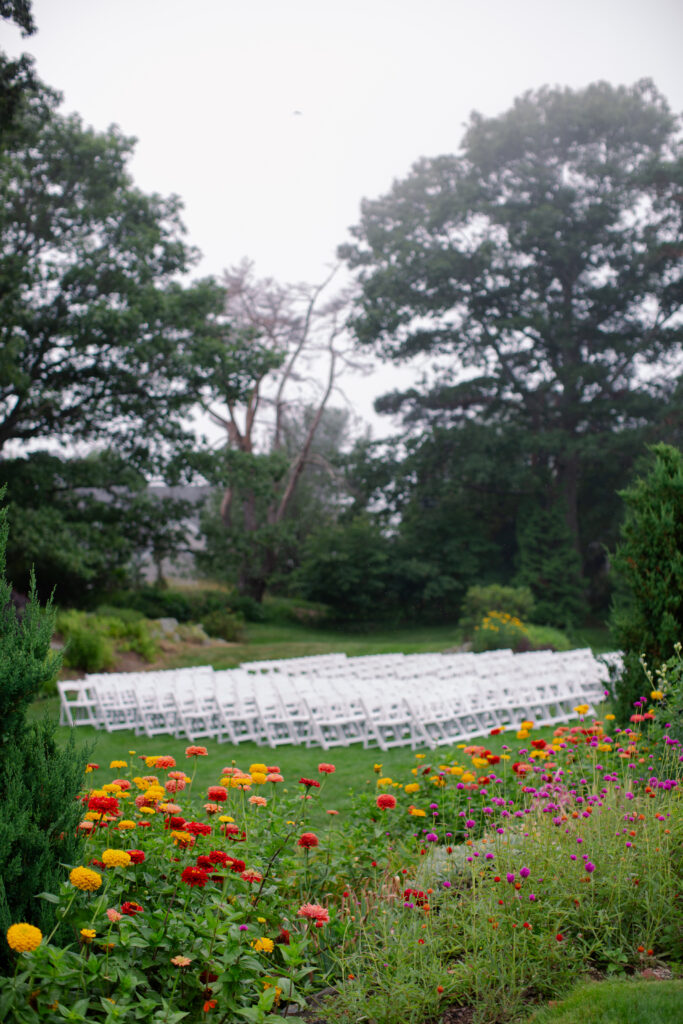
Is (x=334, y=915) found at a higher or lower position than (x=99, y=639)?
higher

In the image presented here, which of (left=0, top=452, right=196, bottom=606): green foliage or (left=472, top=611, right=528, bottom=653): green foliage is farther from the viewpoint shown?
(left=472, top=611, right=528, bottom=653): green foliage

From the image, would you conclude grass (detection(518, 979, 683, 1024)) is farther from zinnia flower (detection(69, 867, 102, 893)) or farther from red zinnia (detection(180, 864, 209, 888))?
zinnia flower (detection(69, 867, 102, 893))

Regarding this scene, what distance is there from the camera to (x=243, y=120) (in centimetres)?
1888

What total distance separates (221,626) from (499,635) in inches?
343

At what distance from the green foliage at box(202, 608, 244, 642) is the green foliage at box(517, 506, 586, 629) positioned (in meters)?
11.0

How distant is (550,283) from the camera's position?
2959 cm

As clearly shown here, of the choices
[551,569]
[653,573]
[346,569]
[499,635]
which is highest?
[653,573]

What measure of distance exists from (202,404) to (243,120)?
757cm

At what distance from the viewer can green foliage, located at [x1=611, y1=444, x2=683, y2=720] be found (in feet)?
19.7

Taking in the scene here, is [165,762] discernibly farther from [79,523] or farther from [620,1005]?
[79,523]

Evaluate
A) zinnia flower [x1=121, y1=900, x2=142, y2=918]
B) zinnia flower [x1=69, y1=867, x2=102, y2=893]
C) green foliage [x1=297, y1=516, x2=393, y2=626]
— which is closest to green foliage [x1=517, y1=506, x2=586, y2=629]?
green foliage [x1=297, y1=516, x2=393, y2=626]

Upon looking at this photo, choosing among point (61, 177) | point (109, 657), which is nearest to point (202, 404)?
point (61, 177)

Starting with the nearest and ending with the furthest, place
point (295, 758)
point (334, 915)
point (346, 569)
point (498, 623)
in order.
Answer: point (334, 915), point (295, 758), point (498, 623), point (346, 569)

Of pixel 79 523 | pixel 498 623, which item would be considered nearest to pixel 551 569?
pixel 498 623
